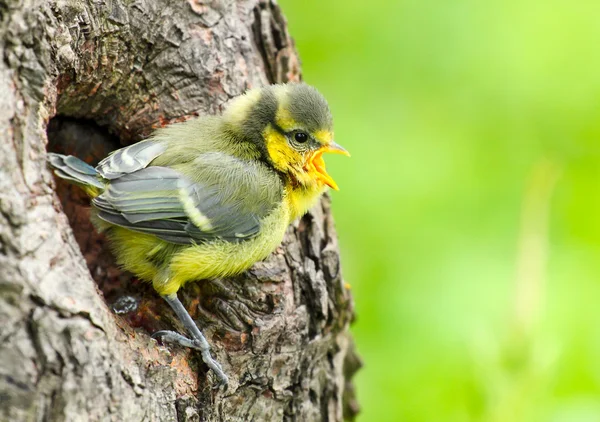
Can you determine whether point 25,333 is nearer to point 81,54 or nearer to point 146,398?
point 146,398

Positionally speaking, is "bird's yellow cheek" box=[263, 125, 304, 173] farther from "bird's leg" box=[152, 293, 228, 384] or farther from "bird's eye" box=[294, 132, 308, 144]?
"bird's leg" box=[152, 293, 228, 384]

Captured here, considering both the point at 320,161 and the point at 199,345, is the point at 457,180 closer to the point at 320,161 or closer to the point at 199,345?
the point at 320,161

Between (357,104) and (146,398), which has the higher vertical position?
(357,104)

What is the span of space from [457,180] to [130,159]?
1.98 metres

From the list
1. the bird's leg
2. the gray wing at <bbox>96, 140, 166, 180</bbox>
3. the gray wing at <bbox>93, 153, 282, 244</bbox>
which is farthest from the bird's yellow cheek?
the bird's leg

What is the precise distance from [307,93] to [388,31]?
1812 mm

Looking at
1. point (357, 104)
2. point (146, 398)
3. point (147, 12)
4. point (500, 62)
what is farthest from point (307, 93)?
point (500, 62)

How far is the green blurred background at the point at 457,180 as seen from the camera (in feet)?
11.8

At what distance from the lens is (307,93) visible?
2.95 metres

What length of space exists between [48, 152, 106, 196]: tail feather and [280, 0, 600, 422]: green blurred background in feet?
4.83

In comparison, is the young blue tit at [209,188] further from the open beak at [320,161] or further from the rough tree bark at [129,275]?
the rough tree bark at [129,275]

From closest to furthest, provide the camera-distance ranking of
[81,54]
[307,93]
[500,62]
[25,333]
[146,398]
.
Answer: [25,333] → [146,398] → [81,54] → [307,93] → [500,62]

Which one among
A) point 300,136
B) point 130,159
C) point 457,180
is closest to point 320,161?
point 300,136

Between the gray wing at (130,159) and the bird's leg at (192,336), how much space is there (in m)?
0.46
